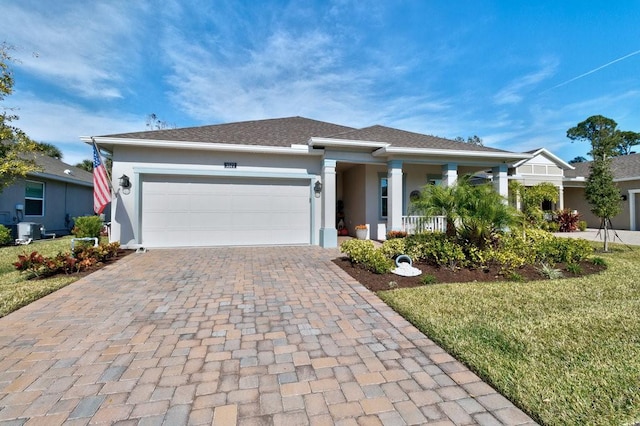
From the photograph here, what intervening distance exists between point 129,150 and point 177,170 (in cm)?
Answer: 152

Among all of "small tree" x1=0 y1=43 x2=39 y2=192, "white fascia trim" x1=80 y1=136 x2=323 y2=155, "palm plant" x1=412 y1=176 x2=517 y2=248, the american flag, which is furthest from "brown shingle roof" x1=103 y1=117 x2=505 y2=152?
"palm plant" x1=412 y1=176 x2=517 y2=248

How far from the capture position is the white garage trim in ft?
28.9

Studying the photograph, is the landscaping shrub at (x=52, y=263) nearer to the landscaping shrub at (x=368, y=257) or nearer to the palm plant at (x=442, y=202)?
the landscaping shrub at (x=368, y=257)

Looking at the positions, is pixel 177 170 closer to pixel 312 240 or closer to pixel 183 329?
pixel 312 240

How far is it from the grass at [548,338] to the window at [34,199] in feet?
50.6

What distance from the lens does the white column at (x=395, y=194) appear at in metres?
9.91

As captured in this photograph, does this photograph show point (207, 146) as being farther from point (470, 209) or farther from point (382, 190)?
point (470, 209)

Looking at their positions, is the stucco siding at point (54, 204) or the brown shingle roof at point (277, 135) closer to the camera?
the brown shingle roof at point (277, 135)

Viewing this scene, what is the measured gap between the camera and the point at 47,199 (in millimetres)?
12844

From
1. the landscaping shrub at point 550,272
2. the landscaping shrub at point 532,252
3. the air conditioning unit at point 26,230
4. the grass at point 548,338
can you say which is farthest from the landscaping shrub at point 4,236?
the landscaping shrub at point 550,272

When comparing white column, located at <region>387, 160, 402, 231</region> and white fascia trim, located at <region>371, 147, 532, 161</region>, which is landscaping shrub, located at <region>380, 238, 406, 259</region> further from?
white fascia trim, located at <region>371, 147, 532, 161</region>

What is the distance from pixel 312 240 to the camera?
→ 995 centimetres

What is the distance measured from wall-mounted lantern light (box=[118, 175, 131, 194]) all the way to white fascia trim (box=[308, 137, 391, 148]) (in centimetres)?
574

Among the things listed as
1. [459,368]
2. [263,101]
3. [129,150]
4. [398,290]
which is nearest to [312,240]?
[398,290]
